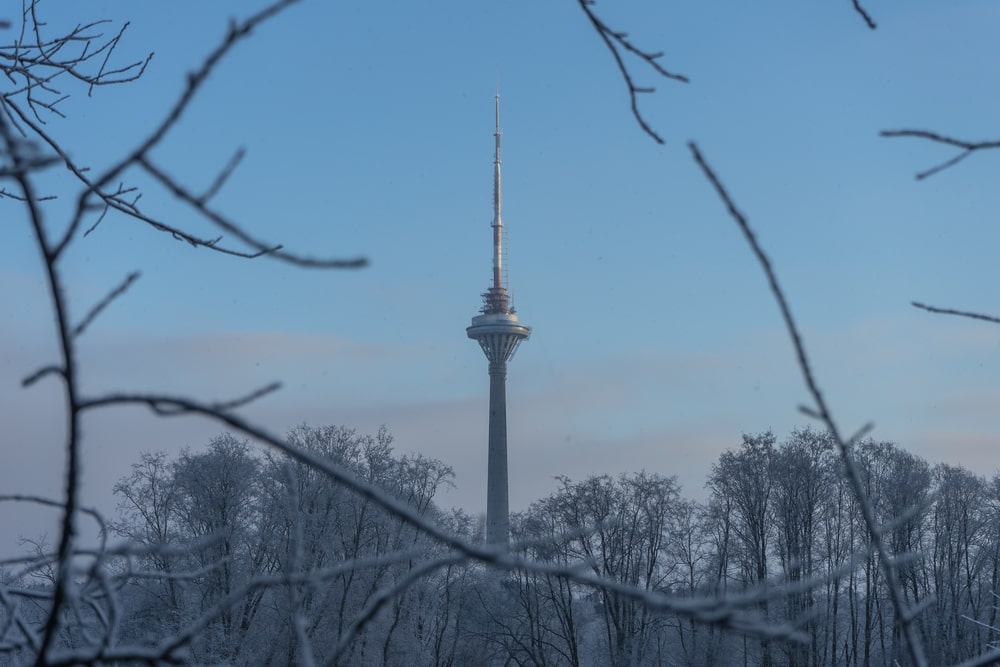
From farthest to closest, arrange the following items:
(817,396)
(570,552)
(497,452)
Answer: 1. (497,452)
2. (570,552)
3. (817,396)

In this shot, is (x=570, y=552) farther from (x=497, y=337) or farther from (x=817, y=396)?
(x=497, y=337)

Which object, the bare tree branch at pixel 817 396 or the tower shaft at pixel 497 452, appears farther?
the tower shaft at pixel 497 452

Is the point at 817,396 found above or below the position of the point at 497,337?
below

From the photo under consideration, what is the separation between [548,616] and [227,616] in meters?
9.66

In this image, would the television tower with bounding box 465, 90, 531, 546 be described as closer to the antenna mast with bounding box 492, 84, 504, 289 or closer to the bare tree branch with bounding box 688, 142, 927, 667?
the antenna mast with bounding box 492, 84, 504, 289

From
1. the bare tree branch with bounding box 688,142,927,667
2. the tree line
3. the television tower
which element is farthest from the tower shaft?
the bare tree branch with bounding box 688,142,927,667

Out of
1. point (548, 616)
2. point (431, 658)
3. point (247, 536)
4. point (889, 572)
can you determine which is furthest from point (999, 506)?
point (889, 572)

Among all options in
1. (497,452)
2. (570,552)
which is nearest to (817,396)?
(570,552)

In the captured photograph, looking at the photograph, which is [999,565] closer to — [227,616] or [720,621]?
[227,616]

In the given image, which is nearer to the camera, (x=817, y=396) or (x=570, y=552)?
(x=817, y=396)

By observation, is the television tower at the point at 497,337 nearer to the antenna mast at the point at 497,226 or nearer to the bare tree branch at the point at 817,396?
the antenna mast at the point at 497,226

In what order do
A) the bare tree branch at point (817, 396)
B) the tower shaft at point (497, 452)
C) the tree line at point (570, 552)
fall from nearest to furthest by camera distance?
the bare tree branch at point (817, 396)
the tree line at point (570, 552)
the tower shaft at point (497, 452)

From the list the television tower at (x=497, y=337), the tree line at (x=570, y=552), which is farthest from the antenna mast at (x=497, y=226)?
the tree line at (x=570, y=552)

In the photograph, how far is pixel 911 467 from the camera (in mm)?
33406
